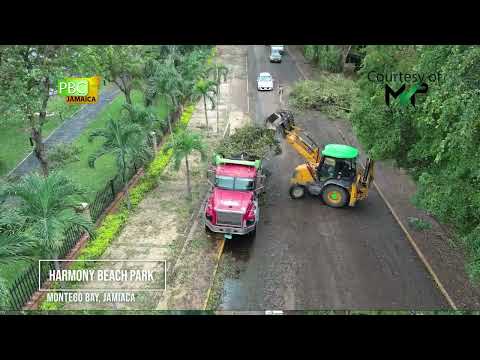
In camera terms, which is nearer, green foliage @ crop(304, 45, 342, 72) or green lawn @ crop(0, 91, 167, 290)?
green lawn @ crop(0, 91, 167, 290)

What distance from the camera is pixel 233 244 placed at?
16.2 meters

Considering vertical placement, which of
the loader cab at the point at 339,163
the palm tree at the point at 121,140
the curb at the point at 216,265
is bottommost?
the curb at the point at 216,265

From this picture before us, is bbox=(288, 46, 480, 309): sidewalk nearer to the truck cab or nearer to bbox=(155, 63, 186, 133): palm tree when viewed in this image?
the truck cab

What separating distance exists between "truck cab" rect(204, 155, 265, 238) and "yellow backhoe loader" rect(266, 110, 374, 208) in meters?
2.33

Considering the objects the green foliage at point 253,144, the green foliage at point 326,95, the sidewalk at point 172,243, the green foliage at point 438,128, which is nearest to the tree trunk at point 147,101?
the sidewalk at point 172,243

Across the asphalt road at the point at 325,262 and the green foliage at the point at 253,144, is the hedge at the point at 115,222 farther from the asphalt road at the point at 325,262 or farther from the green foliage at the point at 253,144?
the asphalt road at the point at 325,262

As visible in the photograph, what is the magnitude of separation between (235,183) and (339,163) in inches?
190

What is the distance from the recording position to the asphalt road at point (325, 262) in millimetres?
13562

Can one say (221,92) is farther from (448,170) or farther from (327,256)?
(448,170)

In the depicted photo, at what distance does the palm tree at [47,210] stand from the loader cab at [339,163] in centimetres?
1042

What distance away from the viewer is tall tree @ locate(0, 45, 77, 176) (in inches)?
589

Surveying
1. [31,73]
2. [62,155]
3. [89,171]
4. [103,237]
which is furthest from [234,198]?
[62,155]

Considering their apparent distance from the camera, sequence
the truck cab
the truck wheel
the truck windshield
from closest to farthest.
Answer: the truck cab, the truck windshield, the truck wheel

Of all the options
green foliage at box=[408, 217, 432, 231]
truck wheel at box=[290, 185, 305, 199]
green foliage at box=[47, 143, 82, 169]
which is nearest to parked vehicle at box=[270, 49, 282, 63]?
green foliage at box=[47, 143, 82, 169]
